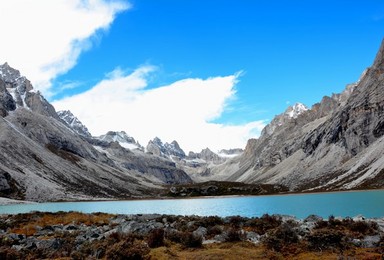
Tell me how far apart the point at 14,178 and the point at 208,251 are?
650ft

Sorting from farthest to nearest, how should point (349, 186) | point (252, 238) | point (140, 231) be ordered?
point (349, 186) < point (140, 231) < point (252, 238)

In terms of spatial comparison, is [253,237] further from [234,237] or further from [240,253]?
[240,253]

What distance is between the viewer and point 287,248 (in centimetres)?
2052

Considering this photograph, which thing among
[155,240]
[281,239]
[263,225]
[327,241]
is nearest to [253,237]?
[281,239]

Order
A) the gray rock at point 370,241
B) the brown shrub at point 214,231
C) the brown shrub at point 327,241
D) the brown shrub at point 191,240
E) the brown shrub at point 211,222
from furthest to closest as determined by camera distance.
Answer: the brown shrub at point 211,222
the brown shrub at point 214,231
the brown shrub at point 191,240
the gray rock at point 370,241
the brown shrub at point 327,241

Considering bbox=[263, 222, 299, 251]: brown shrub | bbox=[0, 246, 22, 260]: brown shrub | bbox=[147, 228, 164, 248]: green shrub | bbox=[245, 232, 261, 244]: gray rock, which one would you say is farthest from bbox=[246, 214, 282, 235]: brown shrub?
bbox=[0, 246, 22, 260]: brown shrub

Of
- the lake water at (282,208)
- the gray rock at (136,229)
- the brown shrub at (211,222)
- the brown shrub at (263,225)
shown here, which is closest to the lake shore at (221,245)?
the gray rock at (136,229)

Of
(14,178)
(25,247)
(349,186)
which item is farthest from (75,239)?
(14,178)

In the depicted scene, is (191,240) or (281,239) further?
(191,240)

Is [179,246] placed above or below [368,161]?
below

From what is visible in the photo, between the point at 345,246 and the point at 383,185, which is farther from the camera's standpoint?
the point at 383,185

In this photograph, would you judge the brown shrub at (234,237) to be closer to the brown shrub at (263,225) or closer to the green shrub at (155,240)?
the brown shrub at (263,225)

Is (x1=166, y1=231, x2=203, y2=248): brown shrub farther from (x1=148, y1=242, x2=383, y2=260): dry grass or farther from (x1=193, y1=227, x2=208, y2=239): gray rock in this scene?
(x1=193, y1=227, x2=208, y2=239): gray rock

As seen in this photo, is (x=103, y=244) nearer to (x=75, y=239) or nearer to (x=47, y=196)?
(x=75, y=239)
